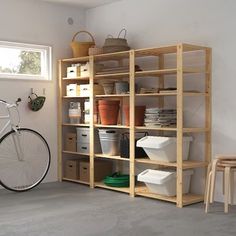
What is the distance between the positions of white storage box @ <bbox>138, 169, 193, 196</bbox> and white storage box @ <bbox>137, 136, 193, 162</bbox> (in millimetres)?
171

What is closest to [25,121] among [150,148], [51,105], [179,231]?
[51,105]

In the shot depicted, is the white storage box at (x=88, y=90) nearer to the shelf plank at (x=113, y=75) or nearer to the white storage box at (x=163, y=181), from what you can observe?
the shelf plank at (x=113, y=75)

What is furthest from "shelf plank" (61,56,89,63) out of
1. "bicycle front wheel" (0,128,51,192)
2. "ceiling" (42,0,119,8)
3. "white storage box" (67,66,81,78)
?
"bicycle front wheel" (0,128,51,192)

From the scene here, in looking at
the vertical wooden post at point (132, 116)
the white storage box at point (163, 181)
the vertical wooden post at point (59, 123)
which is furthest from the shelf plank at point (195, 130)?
the vertical wooden post at point (59, 123)

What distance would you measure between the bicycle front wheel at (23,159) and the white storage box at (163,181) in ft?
5.38

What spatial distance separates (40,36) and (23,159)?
1813 millimetres

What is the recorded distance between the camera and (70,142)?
21.3 feet

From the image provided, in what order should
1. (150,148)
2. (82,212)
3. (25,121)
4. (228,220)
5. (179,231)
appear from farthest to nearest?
(25,121)
(150,148)
(82,212)
(228,220)
(179,231)

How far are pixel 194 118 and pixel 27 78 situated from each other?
2.49 metres

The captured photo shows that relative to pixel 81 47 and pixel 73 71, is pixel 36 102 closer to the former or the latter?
pixel 73 71

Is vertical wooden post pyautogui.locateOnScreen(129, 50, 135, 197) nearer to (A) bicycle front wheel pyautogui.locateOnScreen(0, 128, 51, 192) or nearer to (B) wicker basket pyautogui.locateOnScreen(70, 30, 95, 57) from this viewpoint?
(B) wicker basket pyautogui.locateOnScreen(70, 30, 95, 57)

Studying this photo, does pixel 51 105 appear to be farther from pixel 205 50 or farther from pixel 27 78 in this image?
pixel 205 50

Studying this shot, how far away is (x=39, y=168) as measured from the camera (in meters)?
6.29

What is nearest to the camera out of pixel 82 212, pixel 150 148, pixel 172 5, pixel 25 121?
pixel 82 212
